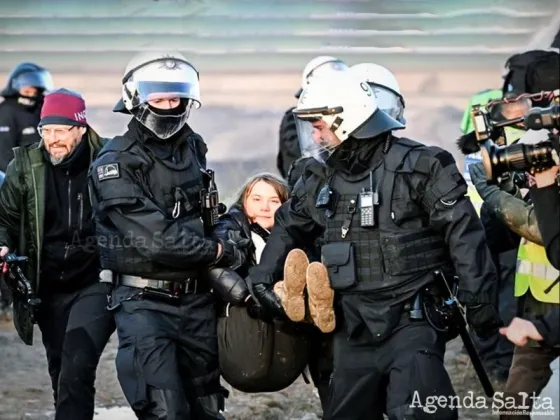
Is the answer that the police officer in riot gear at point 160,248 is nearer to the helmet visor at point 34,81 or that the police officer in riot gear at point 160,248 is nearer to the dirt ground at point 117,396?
the dirt ground at point 117,396

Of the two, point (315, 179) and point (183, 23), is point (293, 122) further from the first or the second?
point (183, 23)

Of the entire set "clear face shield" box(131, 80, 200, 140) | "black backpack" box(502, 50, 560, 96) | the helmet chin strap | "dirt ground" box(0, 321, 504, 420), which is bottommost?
"dirt ground" box(0, 321, 504, 420)

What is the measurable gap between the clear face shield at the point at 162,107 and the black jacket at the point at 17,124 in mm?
4766

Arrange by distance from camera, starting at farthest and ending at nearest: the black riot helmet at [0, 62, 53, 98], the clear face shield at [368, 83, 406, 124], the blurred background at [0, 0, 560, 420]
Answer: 1. the blurred background at [0, 0, 560, 420]
2. the black riot helmet at [0, 62, 53, 98]
3. the clear face shield at [368, 83, 406, 124]

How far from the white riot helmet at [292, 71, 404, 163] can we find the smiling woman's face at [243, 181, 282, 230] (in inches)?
29.4

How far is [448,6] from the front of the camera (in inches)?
539

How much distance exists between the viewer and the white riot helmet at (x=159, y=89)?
6.28 metres

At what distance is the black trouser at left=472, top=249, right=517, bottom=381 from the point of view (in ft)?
27.9

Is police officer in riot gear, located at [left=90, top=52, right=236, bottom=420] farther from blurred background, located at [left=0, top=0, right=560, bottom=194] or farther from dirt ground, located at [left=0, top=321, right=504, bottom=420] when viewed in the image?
blurred background, located at [left=0, top=0, right=560, bottom=194]

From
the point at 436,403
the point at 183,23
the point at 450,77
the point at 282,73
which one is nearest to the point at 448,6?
the point at 450,77

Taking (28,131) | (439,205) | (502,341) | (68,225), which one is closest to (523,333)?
(439,205)

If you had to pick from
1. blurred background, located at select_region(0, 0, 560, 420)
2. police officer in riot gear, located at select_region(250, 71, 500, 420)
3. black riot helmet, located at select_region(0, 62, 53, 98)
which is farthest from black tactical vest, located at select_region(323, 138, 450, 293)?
blurred background, located at select_region(0, 0, 560, 420)

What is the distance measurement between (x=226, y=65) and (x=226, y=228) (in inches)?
318

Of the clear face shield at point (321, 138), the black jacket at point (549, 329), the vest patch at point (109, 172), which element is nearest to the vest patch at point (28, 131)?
the vest patch at point (109, 172)
